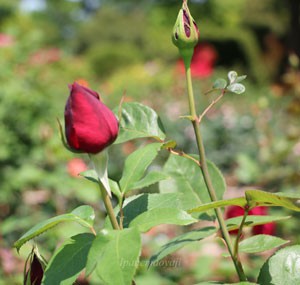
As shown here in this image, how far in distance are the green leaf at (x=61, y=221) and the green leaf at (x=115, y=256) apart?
0.04m

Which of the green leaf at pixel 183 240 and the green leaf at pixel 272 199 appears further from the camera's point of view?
the green leaf at pixel 183 240

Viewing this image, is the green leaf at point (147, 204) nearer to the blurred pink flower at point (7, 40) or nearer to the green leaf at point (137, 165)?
the green leaf at point (137, 165)

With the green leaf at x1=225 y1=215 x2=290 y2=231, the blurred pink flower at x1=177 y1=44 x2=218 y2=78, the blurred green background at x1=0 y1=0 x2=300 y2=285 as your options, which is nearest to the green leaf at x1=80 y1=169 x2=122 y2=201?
the green leaf at x1=225 y1=215 x2=290 y2=231

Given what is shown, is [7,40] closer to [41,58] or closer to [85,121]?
[41,58]

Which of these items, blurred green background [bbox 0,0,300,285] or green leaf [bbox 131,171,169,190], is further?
blurred green background [bbox 0,0,300,285]

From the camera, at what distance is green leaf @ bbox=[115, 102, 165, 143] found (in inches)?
21.4

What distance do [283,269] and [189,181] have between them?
155 mm

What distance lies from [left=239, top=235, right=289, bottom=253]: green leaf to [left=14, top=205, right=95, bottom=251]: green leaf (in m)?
0.15

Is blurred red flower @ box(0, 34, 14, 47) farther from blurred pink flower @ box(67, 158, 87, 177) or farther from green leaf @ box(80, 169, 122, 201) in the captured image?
green leaf @ box(80, 169, 122, 201)

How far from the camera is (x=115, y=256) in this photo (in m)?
0.40

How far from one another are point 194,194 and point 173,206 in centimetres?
13

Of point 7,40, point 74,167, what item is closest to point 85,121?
point 74,167

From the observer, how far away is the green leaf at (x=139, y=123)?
0.54 m

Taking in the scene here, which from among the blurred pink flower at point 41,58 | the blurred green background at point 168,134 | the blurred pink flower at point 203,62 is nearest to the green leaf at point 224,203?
the blurred green background at point 168,134
